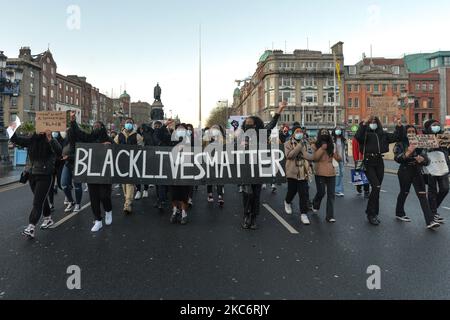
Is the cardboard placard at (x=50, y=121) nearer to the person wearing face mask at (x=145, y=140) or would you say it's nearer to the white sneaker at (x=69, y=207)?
the white sneaker at (x=69, y=207)

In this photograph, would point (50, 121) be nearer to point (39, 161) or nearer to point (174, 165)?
point (39, 161)

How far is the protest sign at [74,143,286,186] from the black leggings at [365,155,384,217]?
66.7 inches

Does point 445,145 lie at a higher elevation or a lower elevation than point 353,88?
lower

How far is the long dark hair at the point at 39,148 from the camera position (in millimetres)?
5747

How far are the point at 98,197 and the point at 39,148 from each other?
1.31 metres

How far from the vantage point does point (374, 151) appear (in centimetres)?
664

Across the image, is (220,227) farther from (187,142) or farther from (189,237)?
(187,142)

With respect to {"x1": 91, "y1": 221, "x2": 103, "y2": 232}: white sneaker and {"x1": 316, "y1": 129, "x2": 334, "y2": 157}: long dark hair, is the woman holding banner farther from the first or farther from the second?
{"x1": 91, "y1": 221, "x2": 103, "y2": 232}: white sneaker

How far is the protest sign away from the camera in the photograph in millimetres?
6488

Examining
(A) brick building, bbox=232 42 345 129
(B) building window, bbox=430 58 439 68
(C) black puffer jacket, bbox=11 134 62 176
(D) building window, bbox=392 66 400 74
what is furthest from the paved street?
(B) building window, bbox=430 58 439 68

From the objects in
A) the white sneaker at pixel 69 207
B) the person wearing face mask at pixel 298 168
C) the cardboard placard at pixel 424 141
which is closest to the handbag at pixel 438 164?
the cardboard placard at pixel 424 141
